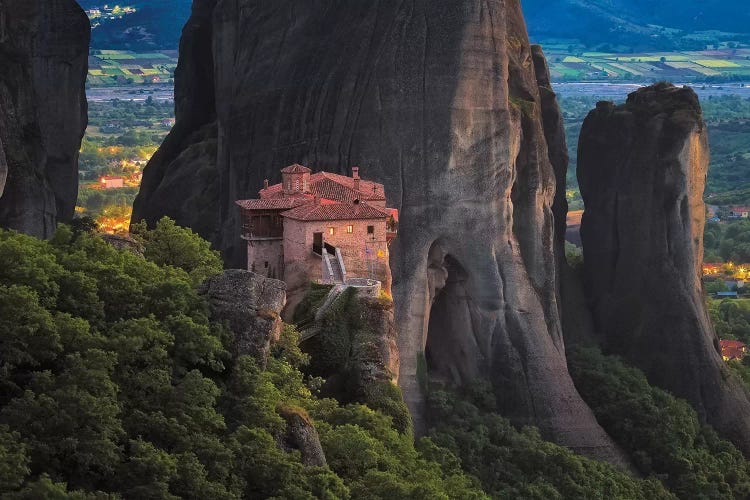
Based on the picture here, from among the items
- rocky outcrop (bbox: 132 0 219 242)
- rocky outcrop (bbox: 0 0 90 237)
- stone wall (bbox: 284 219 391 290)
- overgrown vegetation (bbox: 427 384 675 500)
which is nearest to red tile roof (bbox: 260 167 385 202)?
stone wall (bbox: 284 219 391 290)

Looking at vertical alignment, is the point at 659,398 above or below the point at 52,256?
below

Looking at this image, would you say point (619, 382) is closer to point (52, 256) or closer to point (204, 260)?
point (204, 260)

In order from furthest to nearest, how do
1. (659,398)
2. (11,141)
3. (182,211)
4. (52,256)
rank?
1. (182,211)
2. (659,398)
3. (11,141)
4. (52,256)

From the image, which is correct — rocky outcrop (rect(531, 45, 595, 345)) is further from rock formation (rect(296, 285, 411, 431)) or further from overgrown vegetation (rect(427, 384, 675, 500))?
rock formation (rect(296, 285, 411, 431))

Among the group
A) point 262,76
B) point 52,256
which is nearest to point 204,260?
point 52,256

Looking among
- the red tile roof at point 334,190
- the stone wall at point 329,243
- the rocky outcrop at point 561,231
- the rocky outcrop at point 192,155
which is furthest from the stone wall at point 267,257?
the rocky outcrop at point 561,231

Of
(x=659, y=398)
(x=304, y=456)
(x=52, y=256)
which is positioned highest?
(x=52, y=256)

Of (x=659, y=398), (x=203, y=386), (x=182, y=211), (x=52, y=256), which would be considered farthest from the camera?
(x=182, y=211)
